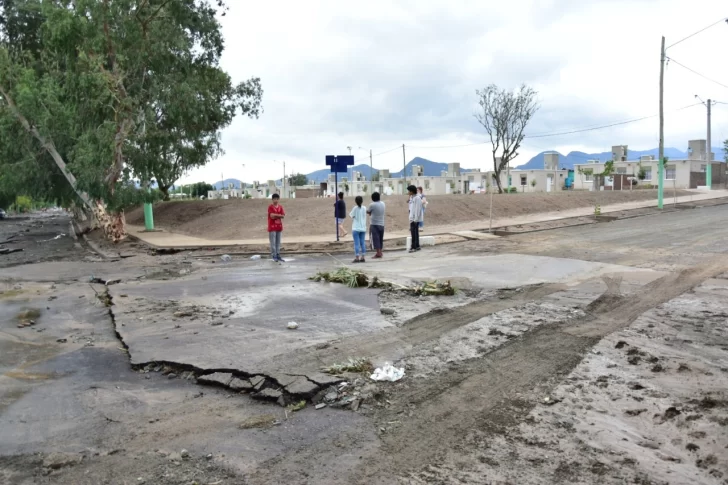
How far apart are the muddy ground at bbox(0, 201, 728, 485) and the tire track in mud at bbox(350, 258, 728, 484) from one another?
0.02 meters

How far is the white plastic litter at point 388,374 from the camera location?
203 inches

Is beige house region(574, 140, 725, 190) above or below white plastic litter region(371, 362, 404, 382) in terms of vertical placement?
above

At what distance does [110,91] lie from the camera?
71.2 ft

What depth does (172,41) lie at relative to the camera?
23.1 meters

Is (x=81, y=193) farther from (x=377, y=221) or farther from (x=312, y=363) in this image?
(x=312, y=363)

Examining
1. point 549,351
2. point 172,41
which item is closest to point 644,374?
point 549,351

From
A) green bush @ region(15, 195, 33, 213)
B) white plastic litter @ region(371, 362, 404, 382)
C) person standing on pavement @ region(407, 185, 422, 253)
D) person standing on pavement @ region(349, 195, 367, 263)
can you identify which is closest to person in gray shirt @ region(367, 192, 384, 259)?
person standing on pavement @ region(349, 195, 367, 263)

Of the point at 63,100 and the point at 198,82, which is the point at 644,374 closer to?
the point at 198,82

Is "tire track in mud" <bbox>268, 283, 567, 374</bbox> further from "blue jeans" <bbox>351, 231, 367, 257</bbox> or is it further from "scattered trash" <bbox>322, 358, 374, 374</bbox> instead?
"blue jeans" <bbox>351, 231, 367, 257</bbox>

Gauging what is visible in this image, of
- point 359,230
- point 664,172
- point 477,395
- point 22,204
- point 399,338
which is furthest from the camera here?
point 22,204

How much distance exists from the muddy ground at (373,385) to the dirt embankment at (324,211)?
13462 millimetres

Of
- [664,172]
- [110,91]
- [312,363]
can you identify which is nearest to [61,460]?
[312,363]

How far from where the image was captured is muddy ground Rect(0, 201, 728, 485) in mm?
3666

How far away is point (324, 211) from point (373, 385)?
21.1 meters
